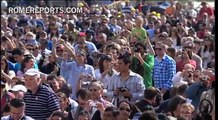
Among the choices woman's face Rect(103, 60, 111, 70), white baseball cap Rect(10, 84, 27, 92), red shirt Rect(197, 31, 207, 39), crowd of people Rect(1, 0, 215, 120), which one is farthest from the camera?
red shirt Rect(197, 31, 207, 39)

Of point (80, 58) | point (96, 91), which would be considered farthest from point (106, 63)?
point (96, 91)

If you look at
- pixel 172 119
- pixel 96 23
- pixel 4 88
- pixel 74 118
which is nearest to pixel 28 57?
pixel 4 88

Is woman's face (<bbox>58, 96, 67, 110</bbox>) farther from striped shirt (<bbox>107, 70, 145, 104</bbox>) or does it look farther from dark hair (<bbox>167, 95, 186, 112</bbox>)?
dark hair (<bbox>167, 95, 186, 112</bbox>)

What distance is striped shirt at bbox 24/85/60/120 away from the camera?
9078 mm

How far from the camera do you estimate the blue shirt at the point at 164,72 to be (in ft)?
38.4

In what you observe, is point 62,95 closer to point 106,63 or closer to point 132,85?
point 132,85

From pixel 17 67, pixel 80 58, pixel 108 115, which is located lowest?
pixel 17 67

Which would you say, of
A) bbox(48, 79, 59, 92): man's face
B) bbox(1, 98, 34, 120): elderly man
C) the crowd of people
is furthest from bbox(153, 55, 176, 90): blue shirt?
bbox(1, 98, 34, 120): elderly man

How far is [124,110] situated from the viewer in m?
8.45

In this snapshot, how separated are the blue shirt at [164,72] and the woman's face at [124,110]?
311 cm

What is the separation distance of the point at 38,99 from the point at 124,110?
3.90 ft

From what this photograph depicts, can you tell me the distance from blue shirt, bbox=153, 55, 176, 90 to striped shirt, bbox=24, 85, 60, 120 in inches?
113

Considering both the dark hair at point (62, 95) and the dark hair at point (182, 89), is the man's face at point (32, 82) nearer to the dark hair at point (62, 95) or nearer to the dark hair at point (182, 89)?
the dark hair at point (62, 95)

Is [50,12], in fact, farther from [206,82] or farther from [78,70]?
[206,82]
